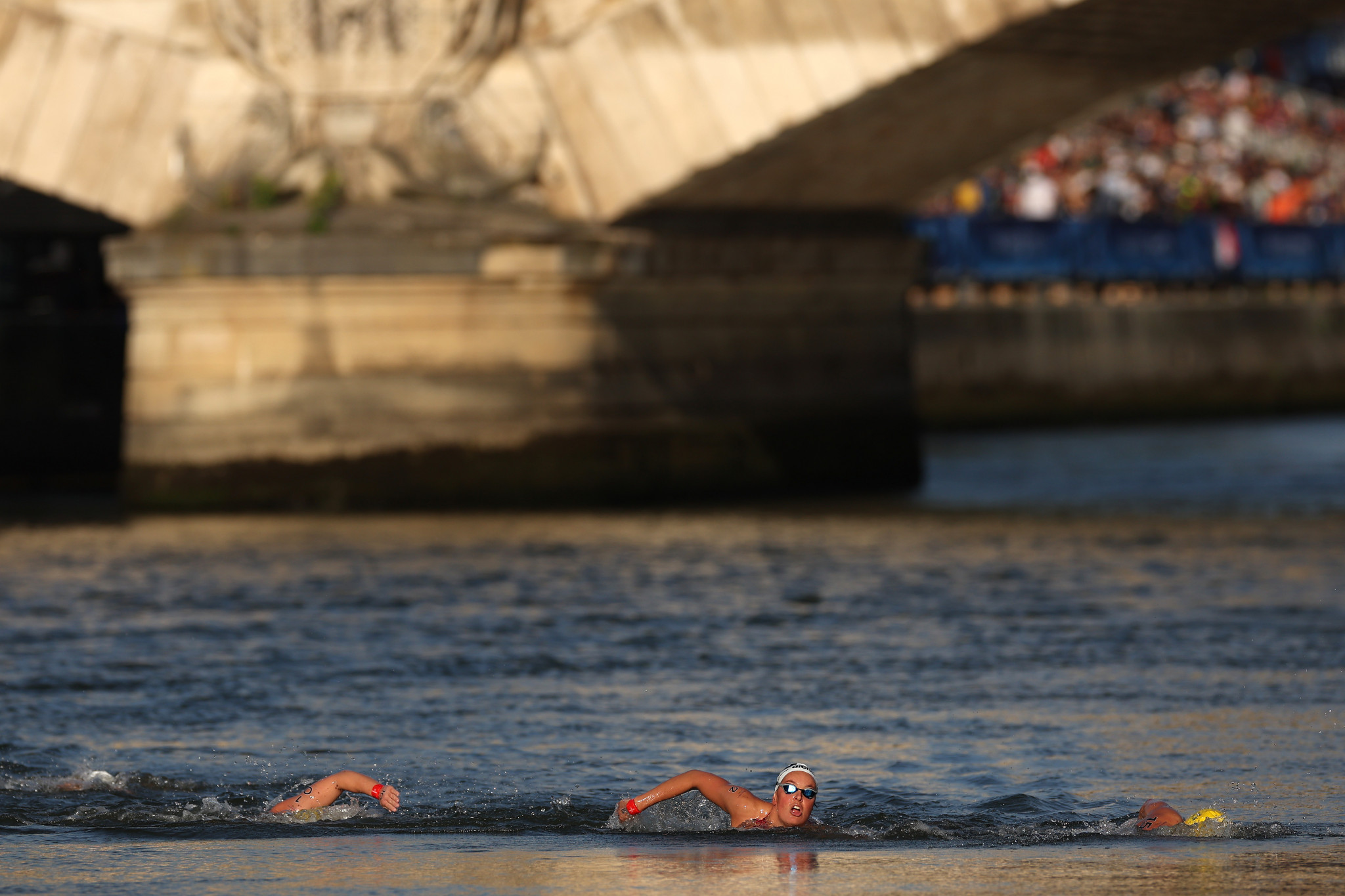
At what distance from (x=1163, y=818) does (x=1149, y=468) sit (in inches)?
907

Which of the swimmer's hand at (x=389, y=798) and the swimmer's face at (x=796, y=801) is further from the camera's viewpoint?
the swimmer's hand at (x=389, y=798)

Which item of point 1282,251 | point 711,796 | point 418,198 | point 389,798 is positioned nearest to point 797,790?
point 711,796

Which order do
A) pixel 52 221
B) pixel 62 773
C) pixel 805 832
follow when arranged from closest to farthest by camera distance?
pixel 805 832, pixel 62 773, pixel 52 221

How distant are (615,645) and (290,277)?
9.87m

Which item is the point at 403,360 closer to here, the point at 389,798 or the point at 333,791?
the point at 333,791

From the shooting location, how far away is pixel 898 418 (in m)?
29.0

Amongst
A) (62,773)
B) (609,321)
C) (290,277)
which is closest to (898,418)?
(609,321)

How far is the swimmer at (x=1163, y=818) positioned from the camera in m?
9.48

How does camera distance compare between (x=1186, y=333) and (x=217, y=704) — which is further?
(x=1186, y=333)

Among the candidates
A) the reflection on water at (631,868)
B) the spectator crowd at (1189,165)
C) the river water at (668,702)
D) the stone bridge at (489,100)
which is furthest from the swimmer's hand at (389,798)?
the spectator crowd at (1189,165)

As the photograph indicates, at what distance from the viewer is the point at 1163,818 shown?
9.48 m

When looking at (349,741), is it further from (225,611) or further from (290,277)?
(290,277)

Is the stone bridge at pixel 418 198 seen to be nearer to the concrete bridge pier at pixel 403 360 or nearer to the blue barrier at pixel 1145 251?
the concrete bridge pier at pixel 403 360

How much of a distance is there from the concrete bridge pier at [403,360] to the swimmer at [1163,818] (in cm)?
1539
